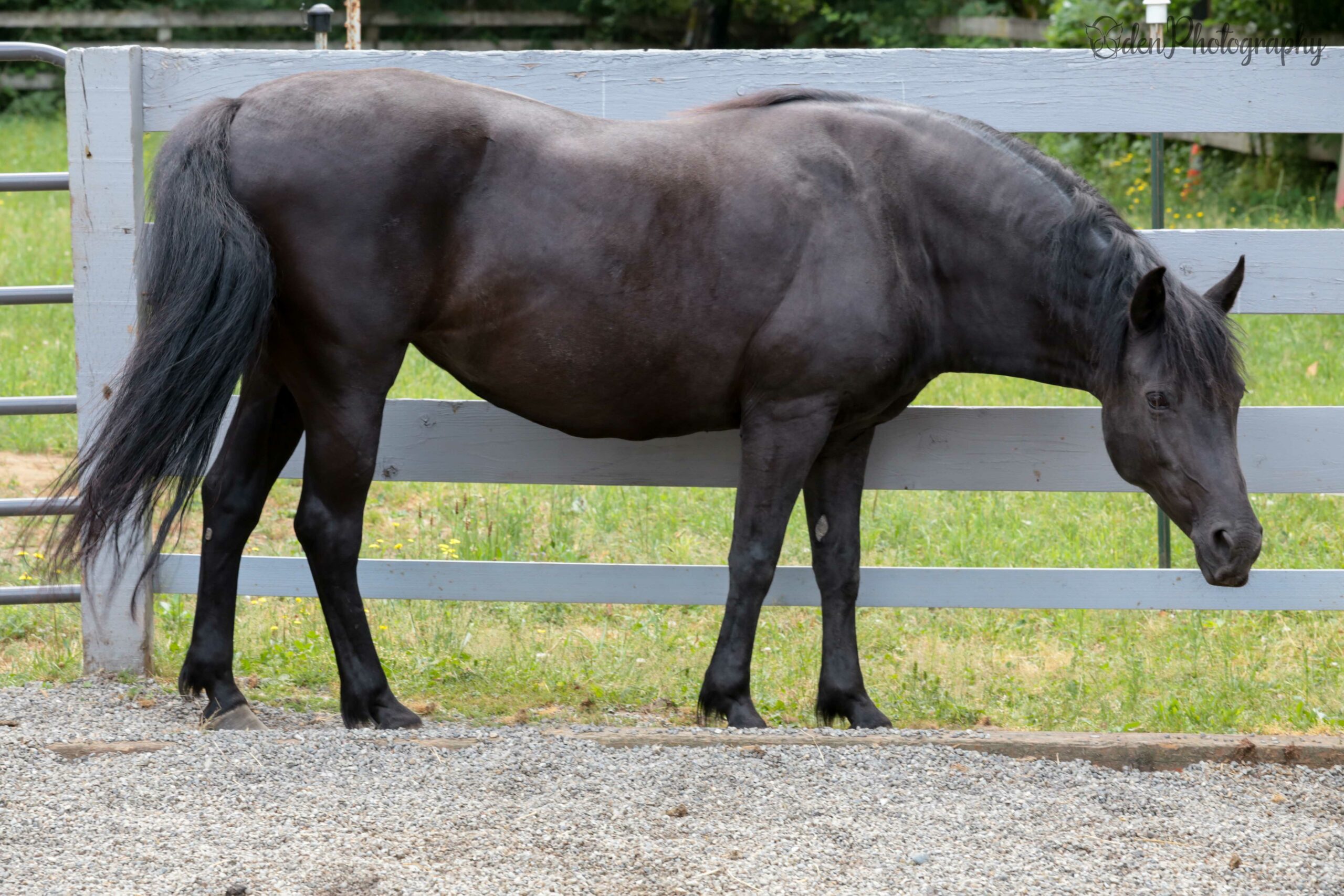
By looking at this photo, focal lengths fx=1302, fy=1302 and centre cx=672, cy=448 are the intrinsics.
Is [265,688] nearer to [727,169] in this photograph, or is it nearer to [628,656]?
[628,656]

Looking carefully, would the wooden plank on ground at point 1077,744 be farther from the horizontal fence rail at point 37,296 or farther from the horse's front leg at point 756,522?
the horizontal fence rail at point 37,296

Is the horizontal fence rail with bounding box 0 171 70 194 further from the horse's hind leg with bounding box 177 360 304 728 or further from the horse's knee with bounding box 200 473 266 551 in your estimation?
the horse's knee with bounding box 200 473 266 551

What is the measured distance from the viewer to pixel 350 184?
3.35 m

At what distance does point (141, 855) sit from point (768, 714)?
1985 millimetres

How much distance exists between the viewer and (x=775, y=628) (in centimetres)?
493

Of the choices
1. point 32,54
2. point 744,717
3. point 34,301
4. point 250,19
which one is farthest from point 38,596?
point 250,19

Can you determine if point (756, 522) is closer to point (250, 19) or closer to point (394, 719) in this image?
point (394, 719)

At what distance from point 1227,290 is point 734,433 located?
4.95 feet

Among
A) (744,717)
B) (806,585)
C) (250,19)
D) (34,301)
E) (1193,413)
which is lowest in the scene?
(744,717)

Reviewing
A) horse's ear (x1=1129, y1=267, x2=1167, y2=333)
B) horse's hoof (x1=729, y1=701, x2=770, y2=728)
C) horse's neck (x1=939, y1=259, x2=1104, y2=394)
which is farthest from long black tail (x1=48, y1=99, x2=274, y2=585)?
horse's ear (x1=1129, y1=267, x2=1167, y2=333)

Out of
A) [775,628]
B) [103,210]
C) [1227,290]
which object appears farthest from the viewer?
[775,628]

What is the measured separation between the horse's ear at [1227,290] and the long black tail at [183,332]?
8.03ft

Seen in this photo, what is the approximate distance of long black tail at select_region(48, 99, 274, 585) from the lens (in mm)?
3260

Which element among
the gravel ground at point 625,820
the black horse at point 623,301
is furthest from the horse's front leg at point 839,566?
the gravel ground at point 625,820
